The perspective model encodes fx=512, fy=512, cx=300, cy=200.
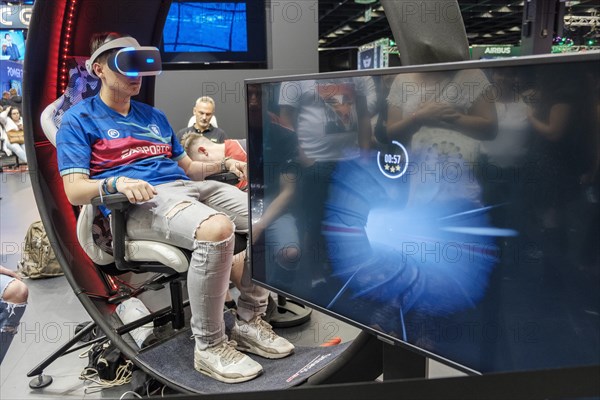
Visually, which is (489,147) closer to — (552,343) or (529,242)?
(529,242)

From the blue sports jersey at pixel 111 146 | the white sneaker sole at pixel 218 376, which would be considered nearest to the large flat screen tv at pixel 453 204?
the white sneaker sole at pixel 218 376

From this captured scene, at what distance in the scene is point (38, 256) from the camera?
11.4 ft

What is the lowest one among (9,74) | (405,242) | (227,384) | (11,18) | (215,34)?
(227,384)

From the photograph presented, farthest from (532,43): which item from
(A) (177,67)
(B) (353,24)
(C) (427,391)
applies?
(B) (353,24)

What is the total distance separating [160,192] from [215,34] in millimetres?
3487

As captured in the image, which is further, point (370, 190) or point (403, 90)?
point (370, 190)

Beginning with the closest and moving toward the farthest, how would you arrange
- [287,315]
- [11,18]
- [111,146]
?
1. [111,146]
2. [287,315]
3. [11,18]

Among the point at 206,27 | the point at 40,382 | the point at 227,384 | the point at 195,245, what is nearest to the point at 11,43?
the point at 206,27

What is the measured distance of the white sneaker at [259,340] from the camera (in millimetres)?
1980

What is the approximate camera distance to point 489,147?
86 centimetres

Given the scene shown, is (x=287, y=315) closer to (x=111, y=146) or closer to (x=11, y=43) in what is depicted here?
(x=111, y=146)

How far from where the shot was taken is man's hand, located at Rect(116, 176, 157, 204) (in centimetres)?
184

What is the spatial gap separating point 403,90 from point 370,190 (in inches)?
8.8

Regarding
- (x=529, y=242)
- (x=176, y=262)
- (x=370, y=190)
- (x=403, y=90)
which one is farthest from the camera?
(x=176, y=262)
